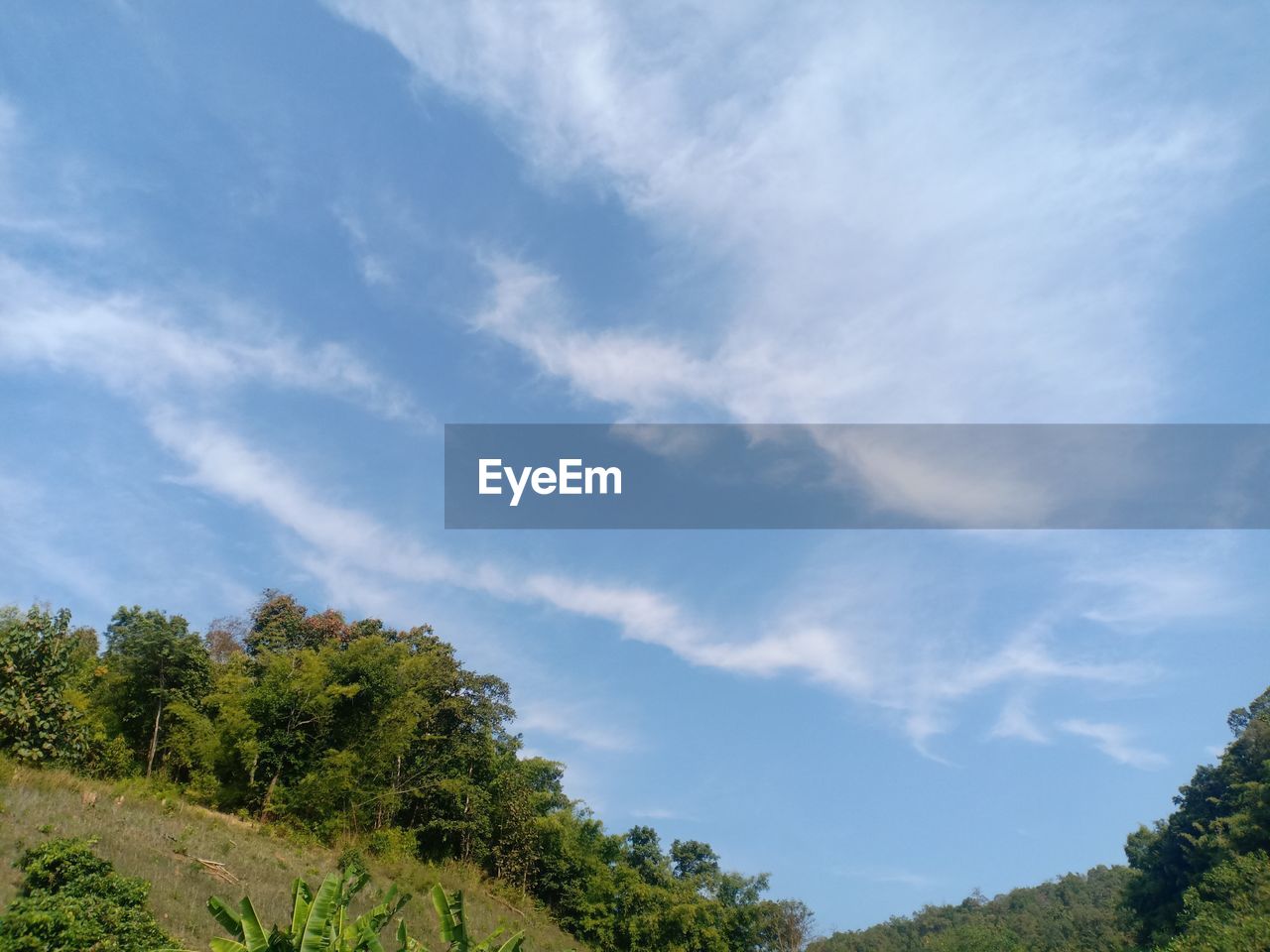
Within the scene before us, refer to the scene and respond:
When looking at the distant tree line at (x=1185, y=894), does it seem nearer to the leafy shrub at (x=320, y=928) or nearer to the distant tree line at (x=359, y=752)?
the distant tree line at (x=359, y=752)

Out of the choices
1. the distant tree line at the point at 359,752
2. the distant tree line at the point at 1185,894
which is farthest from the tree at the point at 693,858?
the distant tree line at the point at 1185,894

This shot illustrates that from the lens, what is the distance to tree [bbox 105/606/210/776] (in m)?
23.0

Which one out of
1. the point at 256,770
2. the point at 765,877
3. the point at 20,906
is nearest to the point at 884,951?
the point at 765,877

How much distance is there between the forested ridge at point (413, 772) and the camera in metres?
22.7

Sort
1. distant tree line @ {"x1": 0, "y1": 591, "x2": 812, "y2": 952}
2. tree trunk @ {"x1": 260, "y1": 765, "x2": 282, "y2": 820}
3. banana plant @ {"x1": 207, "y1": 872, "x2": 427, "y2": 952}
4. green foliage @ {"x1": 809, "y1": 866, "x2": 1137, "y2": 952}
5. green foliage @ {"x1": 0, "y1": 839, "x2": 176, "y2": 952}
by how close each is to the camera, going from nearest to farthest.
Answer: banana plant @ {"x1": 207, "y1": 872, "x2": 427, "y2": 952} → green foliage @ {"x1": 0, "y1": 839, "x2": 176, "y2": 952} → distant tree line @ {"x1": 0, "y1": 591, "x2": 812, "y2": 952} → tree trunk @ {"x1": 260, "y1": 765, "x2": 282, "y2": 820} → green foliage @ {"x1": 809, "y1": 866, "x2": 1137, "y2": 952}

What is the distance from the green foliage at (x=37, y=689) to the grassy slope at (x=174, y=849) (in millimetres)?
1248

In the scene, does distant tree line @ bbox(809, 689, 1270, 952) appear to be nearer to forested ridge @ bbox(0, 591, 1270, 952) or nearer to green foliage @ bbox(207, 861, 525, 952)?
forested ridge @ bbox(0, 591, 1270, 952)

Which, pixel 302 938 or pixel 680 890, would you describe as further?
pixel 680 890

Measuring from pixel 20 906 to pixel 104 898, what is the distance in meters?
1.21

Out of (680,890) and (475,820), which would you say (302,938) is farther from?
(680,890)

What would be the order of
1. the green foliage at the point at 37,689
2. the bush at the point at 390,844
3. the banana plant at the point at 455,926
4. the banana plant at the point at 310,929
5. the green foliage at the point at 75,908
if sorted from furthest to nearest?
1. the bush at the point at 390,844
2. the green foliage at the point at 37,689
3. the green foliage at the point at 75,908
4. the banana plant at the point at 455,926
5. the banana plant at the point at 310,929

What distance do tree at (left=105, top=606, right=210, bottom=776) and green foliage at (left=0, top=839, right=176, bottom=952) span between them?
12.6m

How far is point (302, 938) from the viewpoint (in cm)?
725

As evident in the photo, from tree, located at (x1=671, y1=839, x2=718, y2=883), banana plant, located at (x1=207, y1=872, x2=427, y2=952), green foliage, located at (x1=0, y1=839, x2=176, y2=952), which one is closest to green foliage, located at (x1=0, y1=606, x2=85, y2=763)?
green foliage, located at (x1=0, y1=839, x2=176, y2=952)
